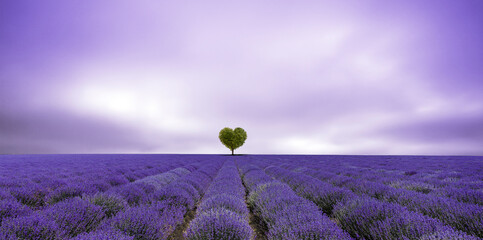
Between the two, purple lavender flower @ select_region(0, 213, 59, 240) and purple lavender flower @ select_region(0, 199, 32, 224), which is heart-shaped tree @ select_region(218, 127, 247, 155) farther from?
purple lavender flower @ select_region(0, 213, 59, 240)

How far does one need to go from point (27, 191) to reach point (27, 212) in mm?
1635

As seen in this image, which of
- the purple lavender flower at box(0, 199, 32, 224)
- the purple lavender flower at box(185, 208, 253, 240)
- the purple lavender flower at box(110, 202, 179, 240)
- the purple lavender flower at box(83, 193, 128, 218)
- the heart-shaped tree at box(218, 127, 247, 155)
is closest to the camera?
the purple lavender flower at box(185, 208, 253, 240)

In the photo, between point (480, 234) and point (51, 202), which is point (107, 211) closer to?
point (51, 202)

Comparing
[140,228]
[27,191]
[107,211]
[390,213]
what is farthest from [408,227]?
[27,191]

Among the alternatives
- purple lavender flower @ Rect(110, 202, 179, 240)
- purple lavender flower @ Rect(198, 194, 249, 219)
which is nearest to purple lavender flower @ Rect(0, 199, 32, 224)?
purple lavender flower @ Rect(110, 202, 179, 240)

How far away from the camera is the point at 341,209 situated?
3148mm

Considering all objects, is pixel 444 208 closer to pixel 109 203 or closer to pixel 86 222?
pixel 86 222

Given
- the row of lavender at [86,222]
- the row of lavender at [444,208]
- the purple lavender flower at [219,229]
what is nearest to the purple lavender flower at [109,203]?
the row of lavender at [86,222]

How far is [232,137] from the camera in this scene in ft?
121

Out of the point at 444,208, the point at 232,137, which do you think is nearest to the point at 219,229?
the point at 444,208

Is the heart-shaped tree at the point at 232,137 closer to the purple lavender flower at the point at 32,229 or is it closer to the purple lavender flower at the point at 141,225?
the purple lavender flower at the point at 141,225

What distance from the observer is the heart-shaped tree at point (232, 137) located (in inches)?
1447

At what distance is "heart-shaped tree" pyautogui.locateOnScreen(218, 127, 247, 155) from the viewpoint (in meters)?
36.8

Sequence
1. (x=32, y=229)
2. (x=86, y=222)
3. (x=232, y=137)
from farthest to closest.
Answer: (x=232, y=137) → (x=86, y=222) → (x=32, y=229)
